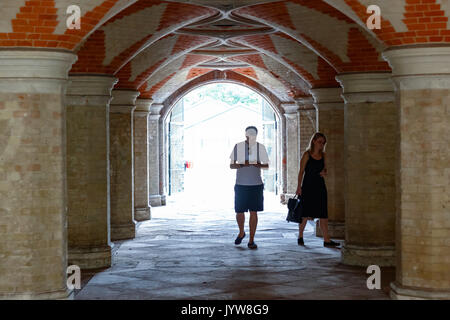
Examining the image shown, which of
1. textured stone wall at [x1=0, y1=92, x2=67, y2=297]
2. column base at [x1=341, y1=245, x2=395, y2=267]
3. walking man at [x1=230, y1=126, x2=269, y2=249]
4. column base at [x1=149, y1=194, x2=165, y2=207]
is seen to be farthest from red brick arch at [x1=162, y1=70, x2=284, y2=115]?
textured stone wall at [x1=0, y1=92, x2=67, y2=297]

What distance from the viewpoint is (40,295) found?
6.82m

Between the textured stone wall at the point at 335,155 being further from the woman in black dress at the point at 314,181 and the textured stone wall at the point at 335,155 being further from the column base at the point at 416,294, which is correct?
the column base at the point at 416,294

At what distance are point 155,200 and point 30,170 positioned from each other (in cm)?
1237

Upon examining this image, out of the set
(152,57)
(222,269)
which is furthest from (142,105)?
(222,269)

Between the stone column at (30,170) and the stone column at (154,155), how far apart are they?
39.5ft

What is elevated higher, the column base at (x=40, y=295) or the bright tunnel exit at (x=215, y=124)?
the bright tunnel exit at (x=215, y=124)

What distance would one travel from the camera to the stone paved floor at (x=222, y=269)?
313 inches

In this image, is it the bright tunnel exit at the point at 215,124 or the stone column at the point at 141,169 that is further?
the bright tunnel exit at the point at 215,124

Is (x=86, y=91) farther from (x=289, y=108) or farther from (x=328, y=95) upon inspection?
(x=289, y=108)

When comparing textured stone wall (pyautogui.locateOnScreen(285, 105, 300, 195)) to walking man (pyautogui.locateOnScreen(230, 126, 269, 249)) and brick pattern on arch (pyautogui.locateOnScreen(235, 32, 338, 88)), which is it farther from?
walking man (pyautogui.locateOnScreen(230, 126, 269, 249))

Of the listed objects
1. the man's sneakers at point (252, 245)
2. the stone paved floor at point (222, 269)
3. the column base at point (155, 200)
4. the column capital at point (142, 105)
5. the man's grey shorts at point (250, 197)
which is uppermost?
the column capital at point (142, 105)

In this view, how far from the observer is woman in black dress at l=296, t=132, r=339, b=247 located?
1072cm

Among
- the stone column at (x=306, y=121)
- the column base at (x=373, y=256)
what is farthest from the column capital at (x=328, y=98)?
the column base at (x=373, y=256)

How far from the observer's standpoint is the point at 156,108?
63.5 feet
